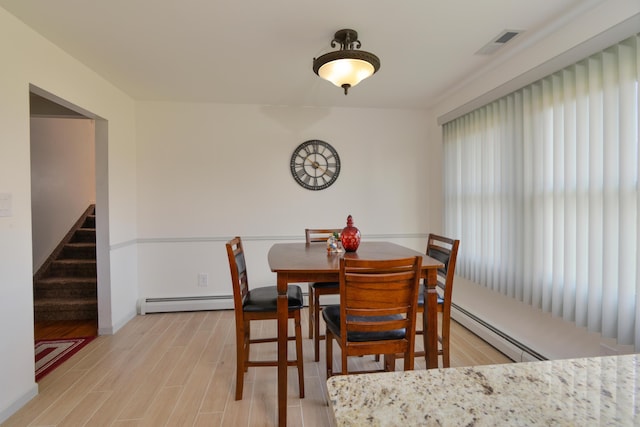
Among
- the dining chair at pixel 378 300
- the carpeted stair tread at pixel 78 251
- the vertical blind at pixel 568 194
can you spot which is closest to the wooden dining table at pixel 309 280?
the dining chair at pixel 378 300

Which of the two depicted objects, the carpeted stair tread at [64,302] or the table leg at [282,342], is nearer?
the table leg at [282,342]

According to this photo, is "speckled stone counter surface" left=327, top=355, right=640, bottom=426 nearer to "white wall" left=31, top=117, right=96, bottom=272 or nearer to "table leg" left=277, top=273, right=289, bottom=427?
"table leg" left=277, top=273, right=289, bottom=427

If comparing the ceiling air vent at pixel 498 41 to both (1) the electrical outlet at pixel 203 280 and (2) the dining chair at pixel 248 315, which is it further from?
(1) the electrical outlet at pixel 203 280

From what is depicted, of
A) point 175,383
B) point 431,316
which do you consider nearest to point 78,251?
point 175,383

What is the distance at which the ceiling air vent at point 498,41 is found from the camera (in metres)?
2.05

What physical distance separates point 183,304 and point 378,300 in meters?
2.73

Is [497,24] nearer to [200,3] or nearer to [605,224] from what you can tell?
[605,224]

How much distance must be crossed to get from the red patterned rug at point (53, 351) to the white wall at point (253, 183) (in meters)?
0.78

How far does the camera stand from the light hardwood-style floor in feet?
5.81

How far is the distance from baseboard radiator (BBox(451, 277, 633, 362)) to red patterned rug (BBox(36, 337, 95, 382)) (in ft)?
11.2

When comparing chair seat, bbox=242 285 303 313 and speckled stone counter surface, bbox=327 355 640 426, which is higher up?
speckled stone counter surface, bbox=327 355 640 426

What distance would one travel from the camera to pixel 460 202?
3.14 metres

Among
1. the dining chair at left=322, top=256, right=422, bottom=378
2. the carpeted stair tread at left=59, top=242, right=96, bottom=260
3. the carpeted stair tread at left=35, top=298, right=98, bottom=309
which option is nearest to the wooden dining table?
the dining chair at left=322, top=256, right=422, bottom=378

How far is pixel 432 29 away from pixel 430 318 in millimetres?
1808
